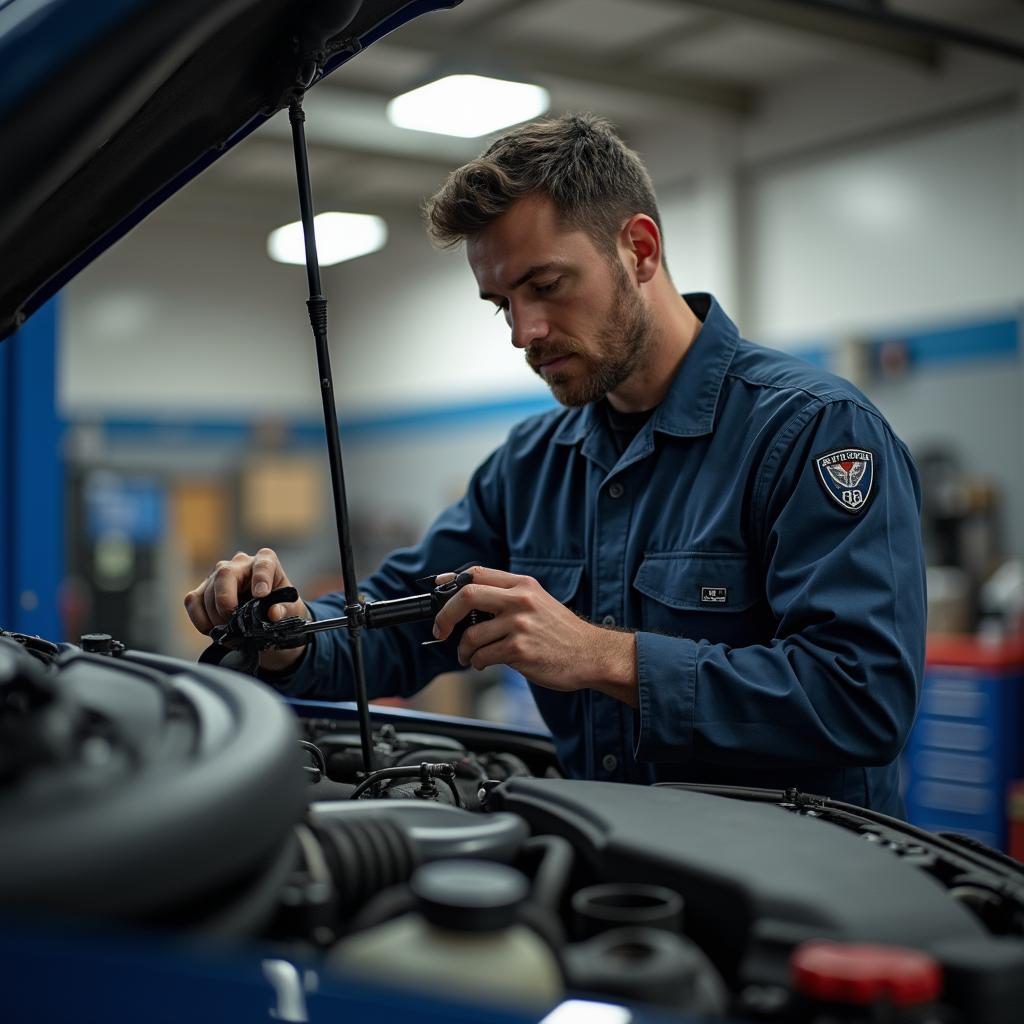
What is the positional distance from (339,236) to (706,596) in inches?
274

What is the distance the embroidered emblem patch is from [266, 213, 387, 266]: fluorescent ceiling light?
6.49m

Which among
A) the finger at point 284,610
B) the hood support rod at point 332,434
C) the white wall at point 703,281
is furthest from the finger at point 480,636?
the white wall at point 703,281

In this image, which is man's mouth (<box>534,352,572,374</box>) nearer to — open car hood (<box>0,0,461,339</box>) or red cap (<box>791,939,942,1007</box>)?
open car hood (<box>0,0,461,339</box>)

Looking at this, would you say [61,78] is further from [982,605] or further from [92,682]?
[982,605]

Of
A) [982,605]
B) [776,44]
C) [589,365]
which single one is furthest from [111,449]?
[589,365]

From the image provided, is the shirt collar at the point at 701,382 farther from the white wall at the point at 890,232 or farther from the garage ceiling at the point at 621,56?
the white wall at the point at 890,232

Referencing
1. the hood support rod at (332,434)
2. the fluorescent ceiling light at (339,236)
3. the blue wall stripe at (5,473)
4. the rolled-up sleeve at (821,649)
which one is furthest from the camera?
the fluorescent ceiling light at (339,236)

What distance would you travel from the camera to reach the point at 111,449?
9.30m

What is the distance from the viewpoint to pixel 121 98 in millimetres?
962

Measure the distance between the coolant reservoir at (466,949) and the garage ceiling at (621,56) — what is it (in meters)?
4.54

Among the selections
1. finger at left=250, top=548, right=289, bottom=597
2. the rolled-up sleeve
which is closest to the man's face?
the rolled-up sleeve

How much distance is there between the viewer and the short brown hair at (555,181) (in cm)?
163

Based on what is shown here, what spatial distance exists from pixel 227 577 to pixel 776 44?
538cm

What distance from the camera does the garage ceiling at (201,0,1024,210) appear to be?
536 cm
